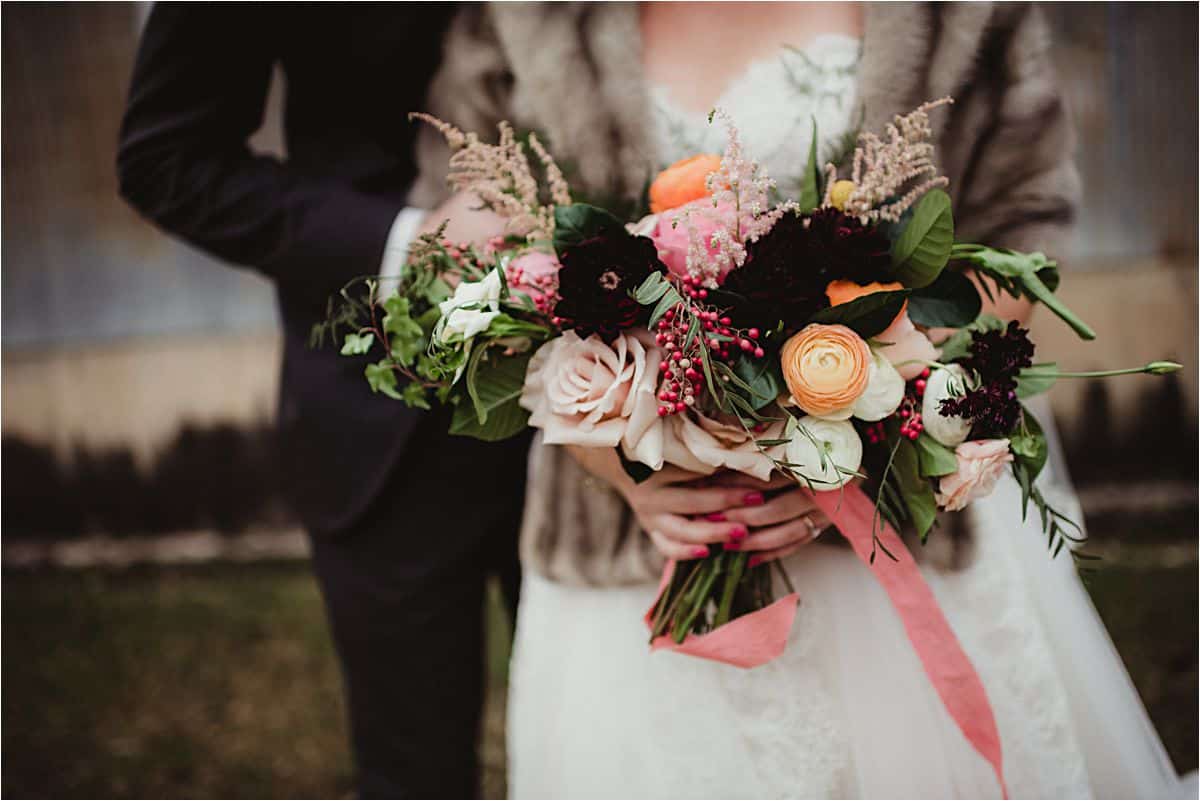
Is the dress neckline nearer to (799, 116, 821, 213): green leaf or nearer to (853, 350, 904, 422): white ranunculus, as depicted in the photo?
(799, 116, 821, 213): green leaf

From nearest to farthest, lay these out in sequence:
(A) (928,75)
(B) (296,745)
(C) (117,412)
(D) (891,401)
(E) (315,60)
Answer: (D) (891,401), (A) (928,75), (E) (315,60), (B) (296,745), (C) (117,412)

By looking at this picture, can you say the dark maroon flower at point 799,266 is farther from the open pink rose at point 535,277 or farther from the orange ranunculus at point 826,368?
the open pink rose at point 535,277

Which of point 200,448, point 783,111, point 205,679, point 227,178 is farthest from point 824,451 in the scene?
point 200,448

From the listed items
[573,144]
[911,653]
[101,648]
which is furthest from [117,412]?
[911,653]

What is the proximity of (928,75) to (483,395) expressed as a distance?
0.72 m

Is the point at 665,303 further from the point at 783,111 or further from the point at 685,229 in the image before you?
the point at 783,111

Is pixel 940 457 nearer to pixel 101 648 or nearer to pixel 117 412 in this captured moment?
pixel 101 648

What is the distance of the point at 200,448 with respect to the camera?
406 cm

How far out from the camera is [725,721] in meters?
1.23

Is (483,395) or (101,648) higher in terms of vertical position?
(483,395)

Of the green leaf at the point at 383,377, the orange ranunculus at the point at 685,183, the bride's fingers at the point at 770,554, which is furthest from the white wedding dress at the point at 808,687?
the green leaf at the point at 383,377

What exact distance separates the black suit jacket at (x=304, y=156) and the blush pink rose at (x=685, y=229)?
0.51m

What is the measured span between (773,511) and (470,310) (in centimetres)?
45

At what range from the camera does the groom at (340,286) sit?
1.32m
